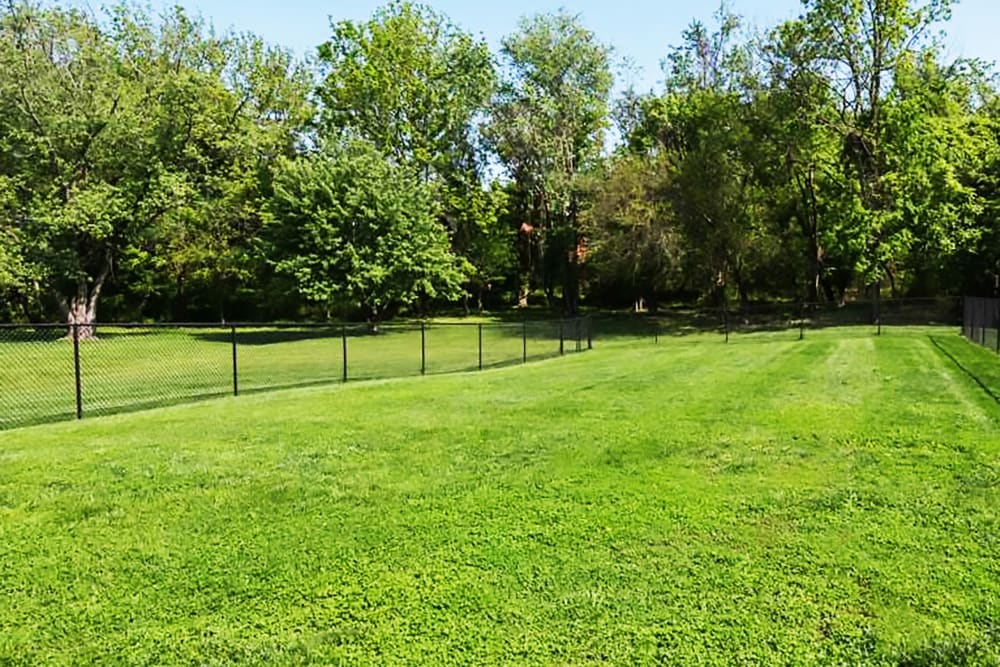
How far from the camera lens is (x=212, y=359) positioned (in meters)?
19.8

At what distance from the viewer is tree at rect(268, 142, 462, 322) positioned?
3036 cm

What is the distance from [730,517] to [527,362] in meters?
13.6

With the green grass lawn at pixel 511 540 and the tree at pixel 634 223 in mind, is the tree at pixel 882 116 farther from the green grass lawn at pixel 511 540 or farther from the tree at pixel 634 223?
the green grass lawn at pixel 511 540

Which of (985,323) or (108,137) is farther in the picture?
(108,137)

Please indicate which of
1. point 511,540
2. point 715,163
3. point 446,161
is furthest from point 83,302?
point 511,540

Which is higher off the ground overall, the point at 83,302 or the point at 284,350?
the point at 83,302

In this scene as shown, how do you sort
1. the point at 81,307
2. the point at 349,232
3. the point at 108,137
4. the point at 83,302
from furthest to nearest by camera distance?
the point at 349,232 → the point at 83,302 → the point at 81,307 → the point at 108,137

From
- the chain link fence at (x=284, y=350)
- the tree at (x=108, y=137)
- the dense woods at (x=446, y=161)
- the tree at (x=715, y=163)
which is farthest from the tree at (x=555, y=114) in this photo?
the tree at (x=108, y=137)

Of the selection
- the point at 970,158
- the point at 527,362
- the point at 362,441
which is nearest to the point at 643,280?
the point at 970,158

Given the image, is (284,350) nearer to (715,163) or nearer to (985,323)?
(985,323)

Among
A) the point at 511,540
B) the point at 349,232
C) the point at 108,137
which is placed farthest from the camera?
the point at 349,232

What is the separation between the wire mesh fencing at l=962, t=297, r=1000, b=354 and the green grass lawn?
9739mm

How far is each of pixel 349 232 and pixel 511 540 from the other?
94.3 ft

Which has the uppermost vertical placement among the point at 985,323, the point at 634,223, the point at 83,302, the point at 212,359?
the point at 634,223
